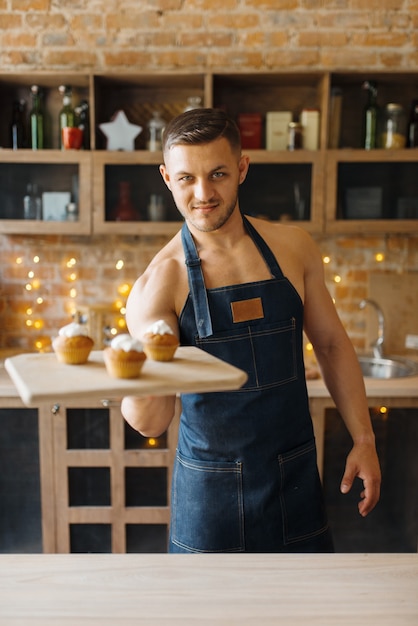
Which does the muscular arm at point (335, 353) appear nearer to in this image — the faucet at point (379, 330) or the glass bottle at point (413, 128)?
the faucet at point (379, 330)

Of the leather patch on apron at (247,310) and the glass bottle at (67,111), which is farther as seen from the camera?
the glass bottle at (67,111)

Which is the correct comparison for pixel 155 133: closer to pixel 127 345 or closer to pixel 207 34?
pixel 207 34

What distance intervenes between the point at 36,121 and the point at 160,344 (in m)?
2.18

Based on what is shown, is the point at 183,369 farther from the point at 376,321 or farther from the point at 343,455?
the point at 376,321

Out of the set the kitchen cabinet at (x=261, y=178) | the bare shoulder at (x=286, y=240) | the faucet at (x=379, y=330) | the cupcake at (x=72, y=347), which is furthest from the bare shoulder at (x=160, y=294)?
the faucet at (x=379, y=330)

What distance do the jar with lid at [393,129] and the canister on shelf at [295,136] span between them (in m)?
0.38

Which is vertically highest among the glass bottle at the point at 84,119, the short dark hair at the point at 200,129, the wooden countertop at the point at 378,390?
the glass bottle at the point at 84,119

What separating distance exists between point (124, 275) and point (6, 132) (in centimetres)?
94

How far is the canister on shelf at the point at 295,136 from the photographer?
288cm

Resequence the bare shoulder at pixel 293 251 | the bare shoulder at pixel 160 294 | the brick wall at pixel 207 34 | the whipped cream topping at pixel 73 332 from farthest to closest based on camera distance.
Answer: the brick wall at pixel 207 34
the bare shoulder at pixel 293 251
the bare shoulder at pixel 160 294
the whipped cream topping at pixel 73 332

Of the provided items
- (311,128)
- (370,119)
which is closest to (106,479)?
(311,128)

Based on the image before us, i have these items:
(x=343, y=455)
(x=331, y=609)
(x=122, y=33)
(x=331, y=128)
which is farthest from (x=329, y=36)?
(x=331, y=609)

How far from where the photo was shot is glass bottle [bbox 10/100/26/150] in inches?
119

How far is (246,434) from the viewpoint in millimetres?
1624
